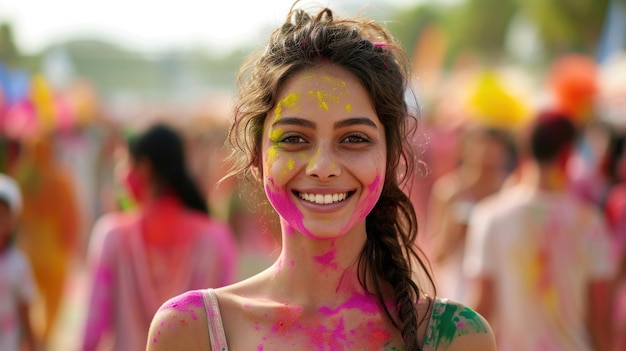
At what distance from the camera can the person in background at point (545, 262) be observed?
5.80m

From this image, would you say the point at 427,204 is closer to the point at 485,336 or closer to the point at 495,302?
the point at 495,302

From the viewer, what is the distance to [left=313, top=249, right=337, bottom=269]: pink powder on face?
2.89m

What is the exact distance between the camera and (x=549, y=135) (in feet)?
19.7

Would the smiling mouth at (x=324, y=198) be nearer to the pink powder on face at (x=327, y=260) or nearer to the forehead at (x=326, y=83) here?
the pink powder on face at (x=327, y=260)

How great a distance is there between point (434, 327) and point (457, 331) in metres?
0.06

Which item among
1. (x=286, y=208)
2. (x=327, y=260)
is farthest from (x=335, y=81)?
(x=327, y=260)

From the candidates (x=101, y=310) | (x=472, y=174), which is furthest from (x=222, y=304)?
(x=472, y=174)

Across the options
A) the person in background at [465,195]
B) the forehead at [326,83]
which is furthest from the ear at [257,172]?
the person in background at [465,195]

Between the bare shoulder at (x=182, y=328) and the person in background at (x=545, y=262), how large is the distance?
3.38 m

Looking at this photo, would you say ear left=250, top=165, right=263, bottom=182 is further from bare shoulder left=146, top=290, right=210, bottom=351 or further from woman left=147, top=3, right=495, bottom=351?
bare shoulder left=146, top=290, right=210, bottom=351

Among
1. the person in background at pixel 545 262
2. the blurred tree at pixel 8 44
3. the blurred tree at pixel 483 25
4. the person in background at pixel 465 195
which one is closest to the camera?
the person in background at pixel 545 262

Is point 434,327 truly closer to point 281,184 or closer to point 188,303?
point 281,184

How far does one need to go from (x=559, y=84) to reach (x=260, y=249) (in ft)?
16.9

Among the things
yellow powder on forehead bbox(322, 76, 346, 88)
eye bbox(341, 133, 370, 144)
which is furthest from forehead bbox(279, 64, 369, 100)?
eye bbox(341, 133, 370, 144)
